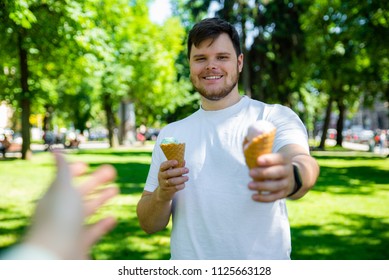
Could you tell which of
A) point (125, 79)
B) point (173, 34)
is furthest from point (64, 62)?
point (173, 34)

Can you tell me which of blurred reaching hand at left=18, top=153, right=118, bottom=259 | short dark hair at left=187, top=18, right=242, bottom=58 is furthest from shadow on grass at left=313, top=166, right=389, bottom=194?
blurred reaching hand at left=18, top=153, right=118, bottom=259

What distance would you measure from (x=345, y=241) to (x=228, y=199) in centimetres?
487

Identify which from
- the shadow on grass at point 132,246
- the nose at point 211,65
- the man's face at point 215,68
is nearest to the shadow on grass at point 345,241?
the shadow on grass at point 132,246

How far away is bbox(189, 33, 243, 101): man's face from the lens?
7.89ft

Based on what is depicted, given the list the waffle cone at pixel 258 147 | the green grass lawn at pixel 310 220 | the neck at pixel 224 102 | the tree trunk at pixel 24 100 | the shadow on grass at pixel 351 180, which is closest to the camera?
the waffle cone at pixel 258 147

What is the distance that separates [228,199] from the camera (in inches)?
88.9

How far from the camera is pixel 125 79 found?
1190 inches

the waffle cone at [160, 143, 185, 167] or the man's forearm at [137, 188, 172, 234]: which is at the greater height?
the waffle cone at [160, 143, 185, 167]

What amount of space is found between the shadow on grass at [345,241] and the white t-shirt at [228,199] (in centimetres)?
359

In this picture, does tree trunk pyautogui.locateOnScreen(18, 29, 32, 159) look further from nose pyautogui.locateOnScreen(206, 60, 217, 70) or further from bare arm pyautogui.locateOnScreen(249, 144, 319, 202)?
bare arm pyautogui.locateOnScreen(249, 144, 319, 202)

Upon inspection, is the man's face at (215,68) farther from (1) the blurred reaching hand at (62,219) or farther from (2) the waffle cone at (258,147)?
(1) the blurred reaching hand at (62,219)

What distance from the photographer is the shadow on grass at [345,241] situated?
18.8 feet

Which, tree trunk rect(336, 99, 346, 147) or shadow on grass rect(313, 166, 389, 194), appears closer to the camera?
shadow on grass rect(313, 166, 389, 194)
